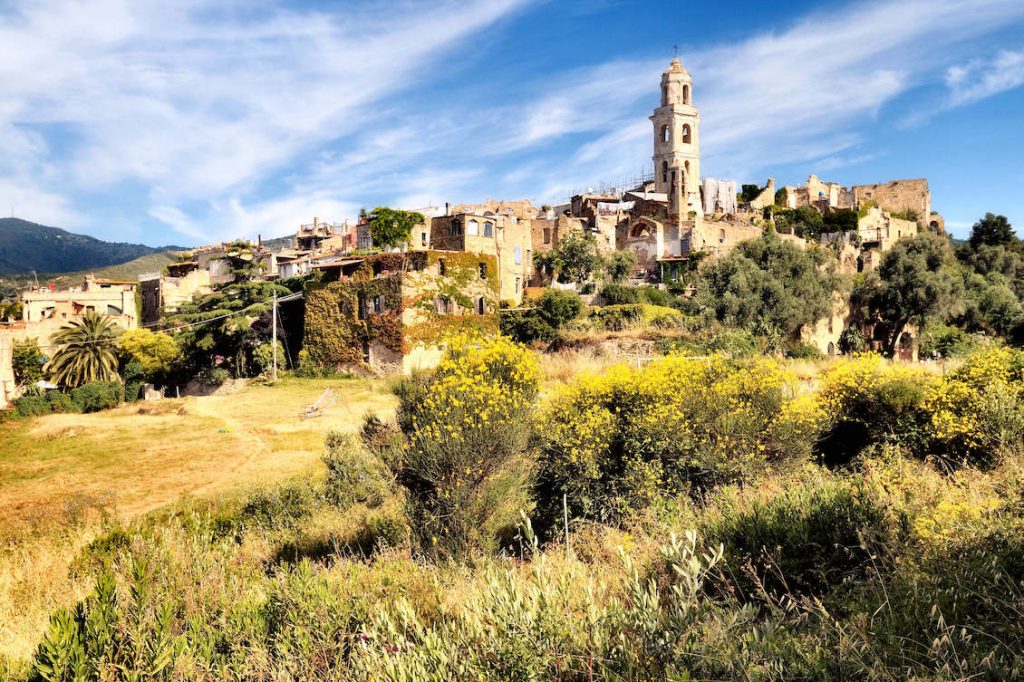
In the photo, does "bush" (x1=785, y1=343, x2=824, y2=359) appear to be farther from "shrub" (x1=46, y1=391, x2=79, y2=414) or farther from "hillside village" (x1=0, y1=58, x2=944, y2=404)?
"shrub" (x1=46, y1=391, x2=79, y2=414)

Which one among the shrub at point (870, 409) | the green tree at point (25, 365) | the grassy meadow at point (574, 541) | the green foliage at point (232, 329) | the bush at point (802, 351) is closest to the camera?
the grassy meadow at point (574, 541)

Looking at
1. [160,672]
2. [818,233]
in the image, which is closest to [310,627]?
[160,672]

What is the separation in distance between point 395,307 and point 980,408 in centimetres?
2814

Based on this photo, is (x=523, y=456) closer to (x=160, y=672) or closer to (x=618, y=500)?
(x=618, y=500)

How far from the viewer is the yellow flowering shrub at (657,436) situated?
10102 millimetres

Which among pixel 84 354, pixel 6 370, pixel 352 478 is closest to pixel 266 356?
pixel 84 354

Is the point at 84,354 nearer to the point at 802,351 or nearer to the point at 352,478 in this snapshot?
the point at 352,478

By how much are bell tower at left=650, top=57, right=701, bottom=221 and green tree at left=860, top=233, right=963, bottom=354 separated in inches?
1122

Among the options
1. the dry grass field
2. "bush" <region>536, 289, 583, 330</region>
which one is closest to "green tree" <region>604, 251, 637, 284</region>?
"bush" <region>536, 289, 583, 330</region>

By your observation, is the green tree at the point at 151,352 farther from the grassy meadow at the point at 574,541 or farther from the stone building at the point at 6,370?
the grassy meadow at the point at 574,541

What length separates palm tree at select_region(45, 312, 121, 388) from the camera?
37594 mm

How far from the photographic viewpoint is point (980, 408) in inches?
417

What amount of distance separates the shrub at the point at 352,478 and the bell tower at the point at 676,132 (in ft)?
186

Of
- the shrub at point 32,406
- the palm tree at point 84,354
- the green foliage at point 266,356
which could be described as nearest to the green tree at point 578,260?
the green foliage at point 266,356
